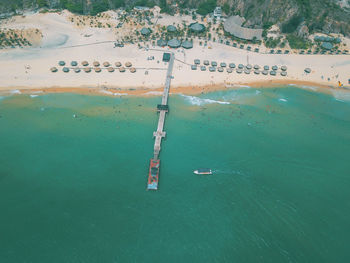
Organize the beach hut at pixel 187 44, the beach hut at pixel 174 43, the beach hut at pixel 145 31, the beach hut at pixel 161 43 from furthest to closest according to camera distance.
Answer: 1. the beach hut at pixel 145 31
2. the beach hut at pixel 187 44
3. the beach hut at pixel 161 43
4. the beach hut at pixel 174 43

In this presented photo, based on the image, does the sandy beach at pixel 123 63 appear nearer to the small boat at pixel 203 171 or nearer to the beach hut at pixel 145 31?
the beach hut at pixel 145 31

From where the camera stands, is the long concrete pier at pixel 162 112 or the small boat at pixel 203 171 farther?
the long concrete pier at pixel 162 112

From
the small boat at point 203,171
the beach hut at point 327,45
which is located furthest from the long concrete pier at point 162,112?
the beach hut at point 327,45

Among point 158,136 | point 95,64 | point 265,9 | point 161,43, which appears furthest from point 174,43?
point 158,136

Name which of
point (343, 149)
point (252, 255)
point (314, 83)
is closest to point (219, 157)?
point (252, 255)

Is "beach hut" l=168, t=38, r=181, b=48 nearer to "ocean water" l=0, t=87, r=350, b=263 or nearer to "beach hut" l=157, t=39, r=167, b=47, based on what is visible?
"beach hut" l=157, t=39, r=167, b=47

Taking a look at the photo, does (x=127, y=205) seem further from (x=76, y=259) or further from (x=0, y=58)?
(x=0, y=58)

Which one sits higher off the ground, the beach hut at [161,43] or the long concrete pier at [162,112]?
the beach hut at [161,43]
